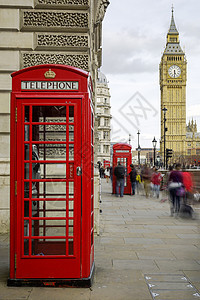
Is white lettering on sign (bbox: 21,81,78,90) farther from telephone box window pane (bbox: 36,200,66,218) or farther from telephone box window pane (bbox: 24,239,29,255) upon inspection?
telephone box window pane (bbox: 24,239,29,255)

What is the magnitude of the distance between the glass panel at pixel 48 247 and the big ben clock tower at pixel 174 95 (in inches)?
4919

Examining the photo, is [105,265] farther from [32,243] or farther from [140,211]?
[140,211]

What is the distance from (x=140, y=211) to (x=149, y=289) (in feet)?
27.0

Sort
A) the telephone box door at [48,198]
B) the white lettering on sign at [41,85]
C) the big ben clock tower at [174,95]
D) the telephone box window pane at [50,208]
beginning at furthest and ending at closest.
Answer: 1. the big ben clock tower at [174,95]
2. the telephone box window pane at [50,208]
3. the white lettering on sign at [41,85]
4. the telephone box door at [48,198]

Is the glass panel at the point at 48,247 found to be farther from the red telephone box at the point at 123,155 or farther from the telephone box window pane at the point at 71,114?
the red telephone box at the point at 123,155

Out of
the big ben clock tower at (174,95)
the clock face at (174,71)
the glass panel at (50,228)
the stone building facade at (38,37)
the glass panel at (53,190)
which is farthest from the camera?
the clock face at (174,71)

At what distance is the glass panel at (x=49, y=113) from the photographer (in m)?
4.96

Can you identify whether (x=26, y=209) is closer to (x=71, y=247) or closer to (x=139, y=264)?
(x=71, y=247)

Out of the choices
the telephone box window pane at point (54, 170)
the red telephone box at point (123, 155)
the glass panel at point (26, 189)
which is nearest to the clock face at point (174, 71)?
the red telephone box at point (123, 155)

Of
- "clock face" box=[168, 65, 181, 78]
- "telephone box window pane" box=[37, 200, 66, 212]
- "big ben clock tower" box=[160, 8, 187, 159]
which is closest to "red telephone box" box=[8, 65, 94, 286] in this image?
"telephone box window pane" box=[37, 200, 66, 212]

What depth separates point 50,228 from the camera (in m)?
5.22

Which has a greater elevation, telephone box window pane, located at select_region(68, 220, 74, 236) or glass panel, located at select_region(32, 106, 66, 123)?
glass panel, located at select_region(32, 106, 66, 123)

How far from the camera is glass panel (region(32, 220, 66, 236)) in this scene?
4.90m

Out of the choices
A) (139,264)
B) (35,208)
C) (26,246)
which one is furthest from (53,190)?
(139,264)
